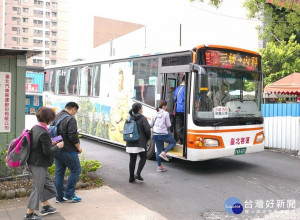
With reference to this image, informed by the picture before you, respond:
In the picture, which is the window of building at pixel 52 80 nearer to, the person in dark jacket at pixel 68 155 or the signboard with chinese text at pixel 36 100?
the person in dark jacket at pixel 68 155

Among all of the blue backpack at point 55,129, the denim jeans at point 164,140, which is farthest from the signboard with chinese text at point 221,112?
the blue backpack at point 55,129

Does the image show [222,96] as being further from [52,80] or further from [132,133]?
[52,80]

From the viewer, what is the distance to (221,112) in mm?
7449

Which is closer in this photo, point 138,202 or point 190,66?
point 138,202

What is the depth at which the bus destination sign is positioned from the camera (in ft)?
24.5

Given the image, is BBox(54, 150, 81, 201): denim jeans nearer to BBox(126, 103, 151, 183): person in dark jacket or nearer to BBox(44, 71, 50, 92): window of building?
BBox(126, 103, 151, 183): person in dark jacket

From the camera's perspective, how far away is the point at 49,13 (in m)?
75.1

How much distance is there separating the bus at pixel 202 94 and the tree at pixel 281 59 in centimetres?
615

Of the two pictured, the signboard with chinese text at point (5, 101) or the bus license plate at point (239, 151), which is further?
the bus license plate at point (239, 151)

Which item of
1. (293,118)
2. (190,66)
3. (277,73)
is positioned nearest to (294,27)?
(277,73)

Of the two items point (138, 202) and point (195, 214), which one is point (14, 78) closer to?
point (138, 202)

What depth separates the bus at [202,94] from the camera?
23.9 feet

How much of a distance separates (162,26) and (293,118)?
41.0 ft

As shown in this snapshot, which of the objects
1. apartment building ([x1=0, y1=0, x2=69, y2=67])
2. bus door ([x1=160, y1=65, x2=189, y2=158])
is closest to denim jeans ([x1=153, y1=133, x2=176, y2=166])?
bus door ([x1=160, y1=65, x2=189, y2=158])
